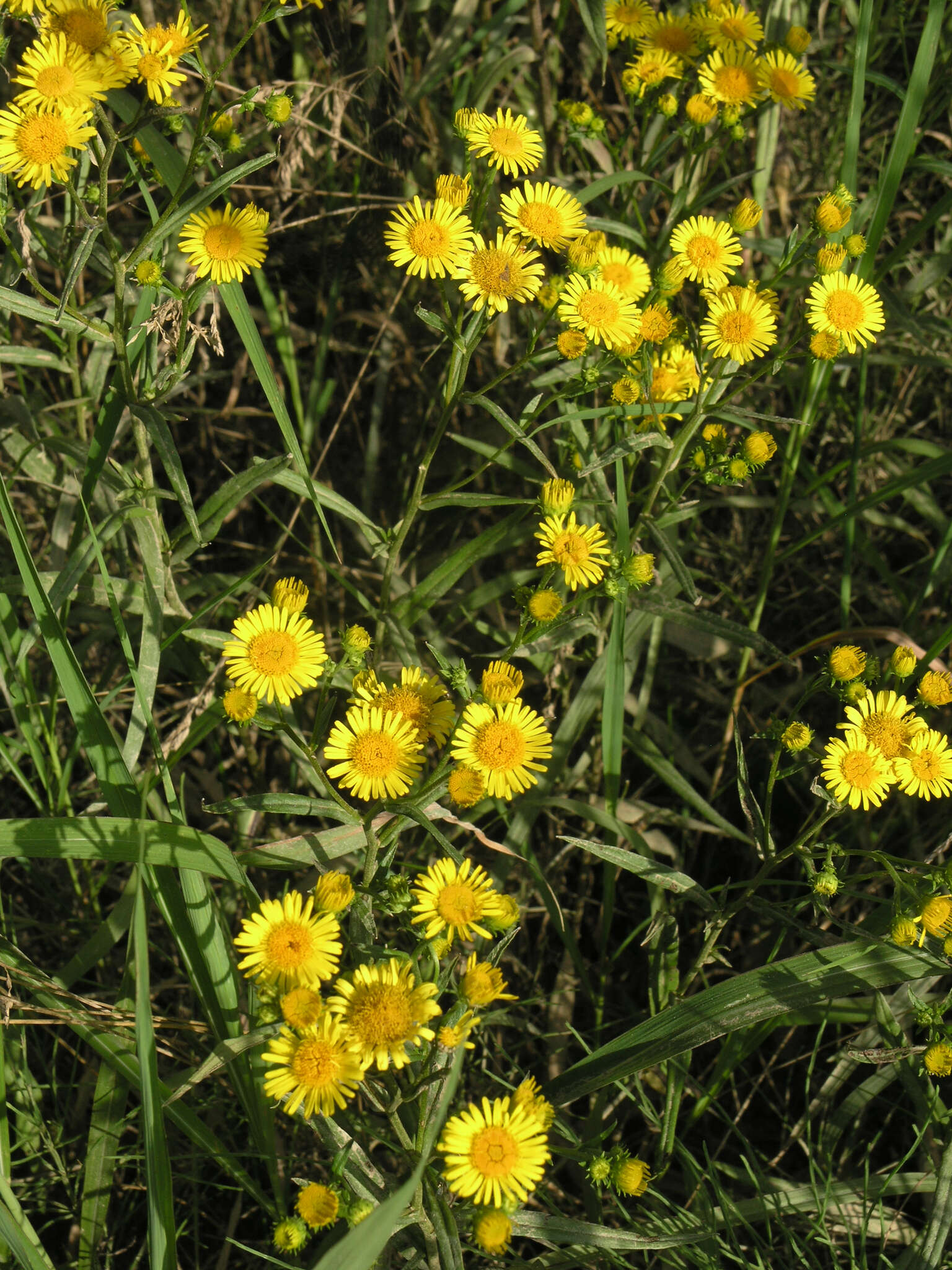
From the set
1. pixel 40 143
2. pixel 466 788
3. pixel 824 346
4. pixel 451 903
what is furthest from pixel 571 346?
pixel 451 903

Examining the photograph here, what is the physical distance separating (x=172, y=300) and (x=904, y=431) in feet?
8.93

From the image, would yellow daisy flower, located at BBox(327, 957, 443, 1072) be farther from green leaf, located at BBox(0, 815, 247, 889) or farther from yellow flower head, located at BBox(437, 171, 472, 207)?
yellow flower head, located at BBox(437, 171, 472, 207)

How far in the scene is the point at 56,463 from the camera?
2969mm

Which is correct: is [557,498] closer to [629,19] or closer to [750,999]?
[750,999]

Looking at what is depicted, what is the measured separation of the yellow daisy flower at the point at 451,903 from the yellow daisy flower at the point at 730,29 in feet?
8.01

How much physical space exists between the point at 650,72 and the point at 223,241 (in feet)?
4.52

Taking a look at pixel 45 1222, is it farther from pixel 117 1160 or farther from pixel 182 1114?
pixel 182 1114

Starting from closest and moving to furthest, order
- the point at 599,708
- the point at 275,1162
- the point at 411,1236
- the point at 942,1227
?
1. the point at 411,1236
2. the point at 942,1227
3. the point at 275,1162
4. the point at 599,708

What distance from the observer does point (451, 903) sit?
6.08 feet

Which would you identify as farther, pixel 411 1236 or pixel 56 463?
pixel 56 463

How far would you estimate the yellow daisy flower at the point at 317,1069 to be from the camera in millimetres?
1726

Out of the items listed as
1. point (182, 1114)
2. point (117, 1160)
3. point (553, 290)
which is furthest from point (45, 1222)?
point (553, 290)

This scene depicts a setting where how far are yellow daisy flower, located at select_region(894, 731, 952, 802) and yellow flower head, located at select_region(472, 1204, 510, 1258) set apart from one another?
125 cm

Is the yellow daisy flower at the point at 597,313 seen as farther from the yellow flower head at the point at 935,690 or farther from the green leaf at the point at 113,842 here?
the green leaf at the point at 113,842
